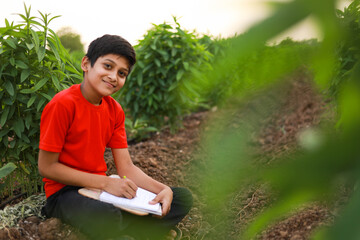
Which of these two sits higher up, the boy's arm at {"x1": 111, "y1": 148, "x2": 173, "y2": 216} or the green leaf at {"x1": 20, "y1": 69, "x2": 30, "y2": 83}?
the green leaf at {"x1": 20, "y1": 69, "x2": 30, "y2": 83}

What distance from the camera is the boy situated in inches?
62.9

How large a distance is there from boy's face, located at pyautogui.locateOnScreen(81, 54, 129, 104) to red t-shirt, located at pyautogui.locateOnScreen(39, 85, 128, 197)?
58 mm

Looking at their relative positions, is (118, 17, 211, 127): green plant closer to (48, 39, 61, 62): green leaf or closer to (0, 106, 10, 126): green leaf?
(48, 39, 61, 62): green leaf

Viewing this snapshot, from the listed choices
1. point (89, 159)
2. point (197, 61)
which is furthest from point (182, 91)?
point (89, 159)

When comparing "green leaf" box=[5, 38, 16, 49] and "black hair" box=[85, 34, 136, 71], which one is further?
"green leaf" box=[5, 38, 16, 49]

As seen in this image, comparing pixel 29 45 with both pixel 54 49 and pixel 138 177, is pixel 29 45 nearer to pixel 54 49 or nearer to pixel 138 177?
pixel 54 49

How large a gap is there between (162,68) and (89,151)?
2274mm

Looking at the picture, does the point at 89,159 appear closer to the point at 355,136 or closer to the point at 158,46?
the point at 355,136

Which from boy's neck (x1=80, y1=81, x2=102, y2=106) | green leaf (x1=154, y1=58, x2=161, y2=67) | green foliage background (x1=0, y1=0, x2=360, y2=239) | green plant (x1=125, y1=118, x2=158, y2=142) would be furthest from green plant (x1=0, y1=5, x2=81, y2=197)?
green plant (x1=125, y1=118, x2=158, y2=142)

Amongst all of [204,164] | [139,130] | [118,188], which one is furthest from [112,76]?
[139,130]

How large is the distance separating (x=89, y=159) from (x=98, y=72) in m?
0.43

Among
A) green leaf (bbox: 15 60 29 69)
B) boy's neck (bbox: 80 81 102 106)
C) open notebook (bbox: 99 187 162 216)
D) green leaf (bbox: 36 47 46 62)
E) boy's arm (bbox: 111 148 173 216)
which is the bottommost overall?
open notebook (bbox: 99 187 162 216)

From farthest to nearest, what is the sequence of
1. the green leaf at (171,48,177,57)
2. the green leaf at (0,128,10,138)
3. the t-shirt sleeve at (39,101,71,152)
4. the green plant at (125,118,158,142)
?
the green plant at (125,118,158,142) < the green leaf at (171,48,177,57) < the green leaf at (0,128,10,138) < the t-shirt sleeve at (39,101,71,152)

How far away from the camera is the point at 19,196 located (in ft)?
7.16
